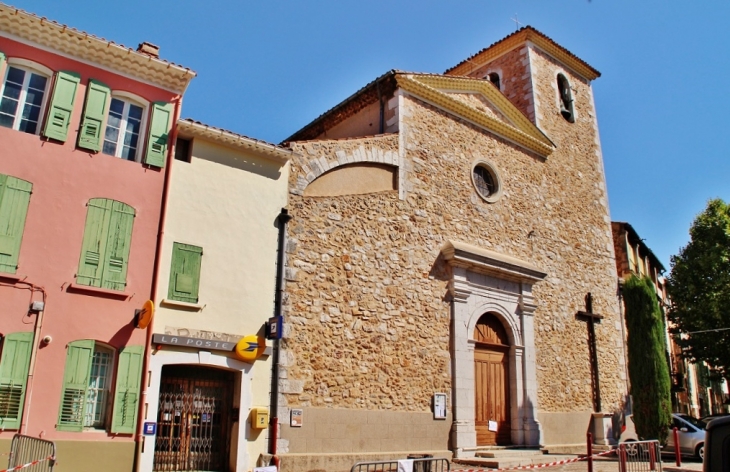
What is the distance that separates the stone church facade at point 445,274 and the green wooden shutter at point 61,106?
3836 millimetres

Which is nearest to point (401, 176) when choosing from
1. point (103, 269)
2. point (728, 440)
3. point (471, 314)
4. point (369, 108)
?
point (369, 108)

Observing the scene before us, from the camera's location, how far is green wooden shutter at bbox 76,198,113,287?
8805mm

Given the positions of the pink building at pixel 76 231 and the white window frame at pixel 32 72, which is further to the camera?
the white window frame at pixel 32 72

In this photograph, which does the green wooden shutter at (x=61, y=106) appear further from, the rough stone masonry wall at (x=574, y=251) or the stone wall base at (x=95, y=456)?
the rough stone masonry wall at (x=574, y=251)

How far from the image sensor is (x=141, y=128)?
32.6 ft

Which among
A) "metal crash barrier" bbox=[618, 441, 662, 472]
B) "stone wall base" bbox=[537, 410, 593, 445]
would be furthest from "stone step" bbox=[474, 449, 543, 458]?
"metal crash barrier" bbox=[618, 441, 662, 472]

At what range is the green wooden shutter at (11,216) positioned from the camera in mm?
8234

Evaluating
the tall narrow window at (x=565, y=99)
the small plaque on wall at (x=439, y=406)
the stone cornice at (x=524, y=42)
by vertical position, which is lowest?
the small plaque on wall at (x=439, y=406)

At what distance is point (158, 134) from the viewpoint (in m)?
9.90

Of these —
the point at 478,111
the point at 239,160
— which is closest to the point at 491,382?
the point at 478,111

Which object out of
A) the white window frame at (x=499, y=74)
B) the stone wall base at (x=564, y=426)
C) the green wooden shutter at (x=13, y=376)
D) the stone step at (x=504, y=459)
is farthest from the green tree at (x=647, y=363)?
the green wooden shutter at (x=13, y=376)

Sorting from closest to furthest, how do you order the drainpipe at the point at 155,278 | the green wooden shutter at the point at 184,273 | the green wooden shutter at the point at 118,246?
the drainpipe at the point at 155,278, the green wooden shutter at the point at 118,246, the green wooden shutter at the point at 184,273

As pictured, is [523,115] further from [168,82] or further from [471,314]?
[168,82]

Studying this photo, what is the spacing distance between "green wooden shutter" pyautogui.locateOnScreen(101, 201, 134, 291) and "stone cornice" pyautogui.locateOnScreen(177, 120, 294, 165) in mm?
1736
